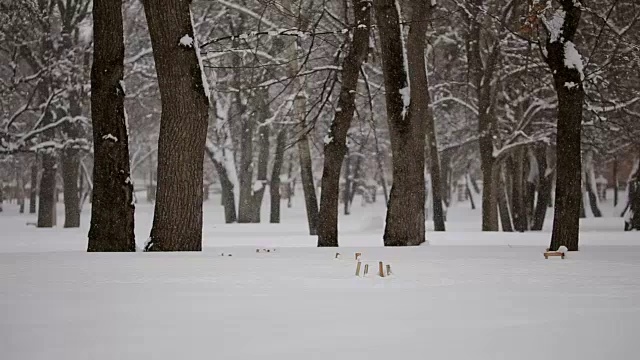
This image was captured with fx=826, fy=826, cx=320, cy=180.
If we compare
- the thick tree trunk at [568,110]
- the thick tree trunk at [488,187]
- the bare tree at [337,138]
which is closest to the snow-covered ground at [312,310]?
the thick tree trunk at [568,110]

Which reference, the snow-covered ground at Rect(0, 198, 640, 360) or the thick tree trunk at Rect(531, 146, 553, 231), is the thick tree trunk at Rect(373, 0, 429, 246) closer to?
the snow-covered ground at Rect(0, 198, 640, 360)

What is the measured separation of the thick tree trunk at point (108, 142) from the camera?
11.5 meters

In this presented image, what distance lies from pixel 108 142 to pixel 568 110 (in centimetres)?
650

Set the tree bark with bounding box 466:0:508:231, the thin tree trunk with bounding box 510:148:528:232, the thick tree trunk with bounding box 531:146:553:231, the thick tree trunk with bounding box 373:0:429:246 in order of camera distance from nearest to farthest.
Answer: the thick tree trunk with bounding box 373:0:429:246, the tree bark with bounding box 466:0:508:231, the thin tree trunk with bounding box 510:148:528:232, the thick tree trunk with bounding box 531:146:553:231

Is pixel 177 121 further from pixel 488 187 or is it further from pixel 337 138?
pixel 488 187

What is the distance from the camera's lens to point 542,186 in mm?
29609

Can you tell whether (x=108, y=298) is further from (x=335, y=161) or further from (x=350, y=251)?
(x=335, y=161)

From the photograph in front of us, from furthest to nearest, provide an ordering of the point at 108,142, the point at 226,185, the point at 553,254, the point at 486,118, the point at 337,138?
1. the point at 226,185
2. the point at 486,118
3. the point at 337,138
4. the point at 108,142
5. the point at 553,254

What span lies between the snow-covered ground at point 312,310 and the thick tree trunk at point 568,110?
2736mm

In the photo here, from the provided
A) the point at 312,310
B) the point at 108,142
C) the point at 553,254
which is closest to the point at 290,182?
the point at 108,142

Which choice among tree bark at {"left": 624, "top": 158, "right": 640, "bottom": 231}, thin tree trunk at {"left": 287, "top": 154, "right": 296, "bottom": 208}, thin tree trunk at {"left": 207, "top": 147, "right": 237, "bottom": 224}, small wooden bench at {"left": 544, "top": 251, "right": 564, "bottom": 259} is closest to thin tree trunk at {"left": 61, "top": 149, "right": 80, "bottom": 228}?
thin tree trunk at {"left": 207, "top": 147, "right": 237, "bottom": 224}

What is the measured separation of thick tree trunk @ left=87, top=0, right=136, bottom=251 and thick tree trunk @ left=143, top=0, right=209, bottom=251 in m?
0.50

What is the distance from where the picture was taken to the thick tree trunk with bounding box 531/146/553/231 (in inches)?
1167

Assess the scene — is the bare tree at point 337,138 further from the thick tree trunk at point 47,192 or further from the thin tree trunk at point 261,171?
the thick tree trunk at point 47,192
